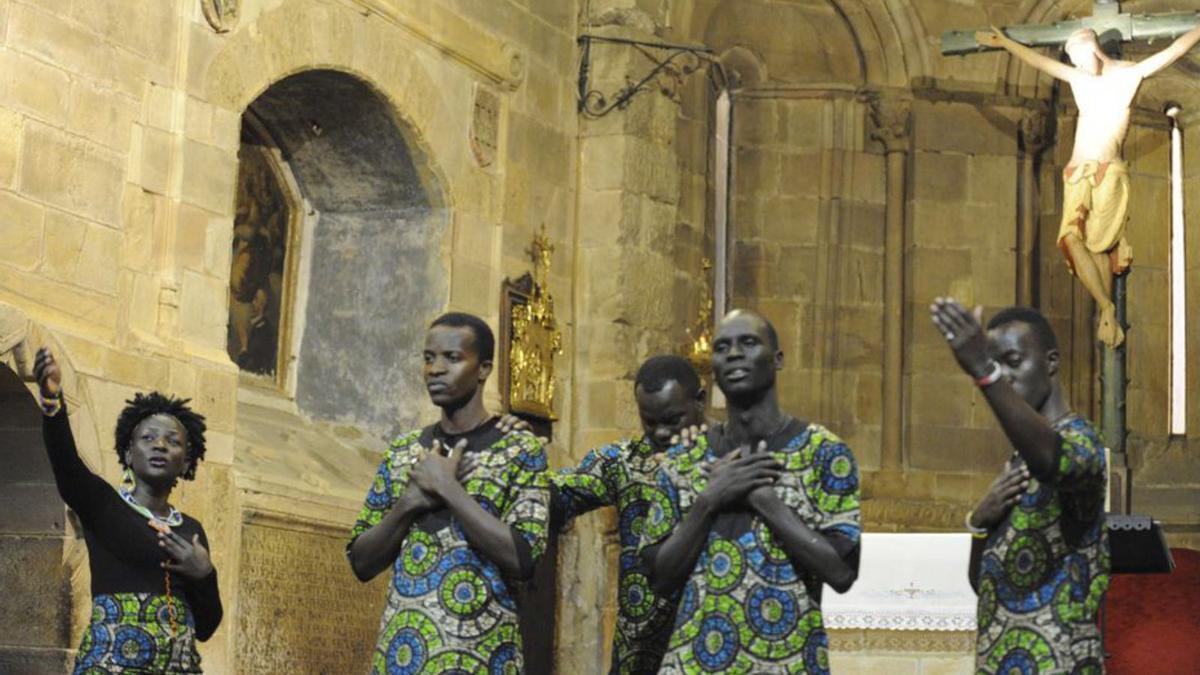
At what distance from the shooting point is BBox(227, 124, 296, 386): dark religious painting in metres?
11.8

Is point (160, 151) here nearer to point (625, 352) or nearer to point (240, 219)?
point (240, 219)

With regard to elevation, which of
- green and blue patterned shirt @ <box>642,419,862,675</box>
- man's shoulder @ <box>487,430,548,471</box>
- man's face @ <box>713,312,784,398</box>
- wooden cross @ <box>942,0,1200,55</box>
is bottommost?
green and blue patterned shirt @ <box>642,419,862,675</box>

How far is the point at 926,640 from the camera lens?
970cm

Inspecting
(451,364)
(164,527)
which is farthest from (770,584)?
(164,527)

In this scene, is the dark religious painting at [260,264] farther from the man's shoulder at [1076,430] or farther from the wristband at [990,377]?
the wristband at [990,377]

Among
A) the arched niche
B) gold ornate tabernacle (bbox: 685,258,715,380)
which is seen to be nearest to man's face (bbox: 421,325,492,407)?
the arched niche

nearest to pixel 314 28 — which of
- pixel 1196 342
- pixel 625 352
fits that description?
pixel 625 352

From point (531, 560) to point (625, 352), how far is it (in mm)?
7214

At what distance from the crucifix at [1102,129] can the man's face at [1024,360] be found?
7.18 m

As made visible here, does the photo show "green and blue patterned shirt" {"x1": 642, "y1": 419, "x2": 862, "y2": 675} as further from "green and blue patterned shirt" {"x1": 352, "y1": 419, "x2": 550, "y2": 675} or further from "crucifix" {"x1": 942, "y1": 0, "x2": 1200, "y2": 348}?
"crucifix" {"x1": 942, "y1": 0, "x2": 1200, "y2": 348}

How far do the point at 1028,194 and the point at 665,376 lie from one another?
8235 mm

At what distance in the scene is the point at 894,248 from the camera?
1438 cm

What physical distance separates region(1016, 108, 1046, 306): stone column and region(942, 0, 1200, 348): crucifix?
5.20 feet

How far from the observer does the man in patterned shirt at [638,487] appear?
22.3 ft
